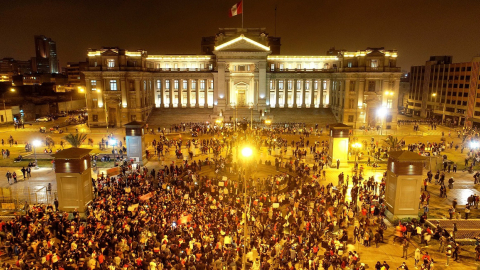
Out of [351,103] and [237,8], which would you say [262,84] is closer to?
[351,103]

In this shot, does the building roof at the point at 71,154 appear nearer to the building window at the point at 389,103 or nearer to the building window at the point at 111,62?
the building window at the point at 111,62

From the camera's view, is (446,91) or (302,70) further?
(446,91)

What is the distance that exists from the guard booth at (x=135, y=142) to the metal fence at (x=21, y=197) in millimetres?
9456

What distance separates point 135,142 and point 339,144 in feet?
→ 69.5

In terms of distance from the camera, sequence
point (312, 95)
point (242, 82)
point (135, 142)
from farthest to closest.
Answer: point (312, 95) < point (242, 82) < point (135, 142)

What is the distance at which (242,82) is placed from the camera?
71.2 meters

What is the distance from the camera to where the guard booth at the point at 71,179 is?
74.6ft

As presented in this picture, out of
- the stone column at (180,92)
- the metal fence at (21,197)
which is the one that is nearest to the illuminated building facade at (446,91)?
the stone column at (180,92)

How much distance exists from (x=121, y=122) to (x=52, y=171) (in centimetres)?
3067

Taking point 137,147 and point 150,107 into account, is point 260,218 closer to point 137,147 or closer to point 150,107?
point 137,147

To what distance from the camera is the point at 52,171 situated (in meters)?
34.9

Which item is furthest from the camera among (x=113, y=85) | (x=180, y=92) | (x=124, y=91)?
(x=180, y=92)

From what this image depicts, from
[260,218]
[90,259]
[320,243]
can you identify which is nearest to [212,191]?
[260,218]

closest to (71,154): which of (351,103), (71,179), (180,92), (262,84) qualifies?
(71,179)
